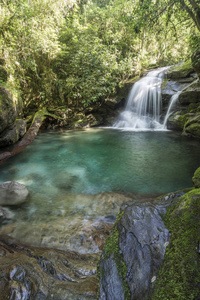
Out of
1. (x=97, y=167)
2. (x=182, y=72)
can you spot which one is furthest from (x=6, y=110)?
(x=182, y=72)

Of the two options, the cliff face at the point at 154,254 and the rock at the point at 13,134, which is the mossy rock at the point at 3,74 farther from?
the cliff face at the point at 154,254

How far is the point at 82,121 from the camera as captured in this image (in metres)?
14.4

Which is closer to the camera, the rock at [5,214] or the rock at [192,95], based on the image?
the rock at [5,214]

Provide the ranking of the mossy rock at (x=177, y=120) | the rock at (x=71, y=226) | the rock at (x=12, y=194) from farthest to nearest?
the mossy rock at (x=177, y=120)
the rock at (x=12, y=194)
the rock at (x=71, y=226)

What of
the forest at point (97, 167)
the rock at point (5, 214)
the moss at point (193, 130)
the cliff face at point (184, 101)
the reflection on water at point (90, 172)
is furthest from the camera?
the cliff face at point (184, 101)

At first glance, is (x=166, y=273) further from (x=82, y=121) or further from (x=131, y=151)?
(x=82, y=121)

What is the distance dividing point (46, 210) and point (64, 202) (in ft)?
1.59

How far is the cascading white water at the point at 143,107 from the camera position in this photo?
1421 cm

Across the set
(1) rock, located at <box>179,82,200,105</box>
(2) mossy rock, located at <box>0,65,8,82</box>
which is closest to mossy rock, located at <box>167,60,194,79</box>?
(1) rock, located at <box>179,82,200,105</box>

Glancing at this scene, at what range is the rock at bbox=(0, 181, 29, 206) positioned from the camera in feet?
13.0

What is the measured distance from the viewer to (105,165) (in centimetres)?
683

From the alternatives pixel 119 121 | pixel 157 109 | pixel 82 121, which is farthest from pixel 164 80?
pixel 82 121

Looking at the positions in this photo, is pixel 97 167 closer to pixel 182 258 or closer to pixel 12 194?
pixel 12 194

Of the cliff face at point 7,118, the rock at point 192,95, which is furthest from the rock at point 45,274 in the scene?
the rock at point 192,95
